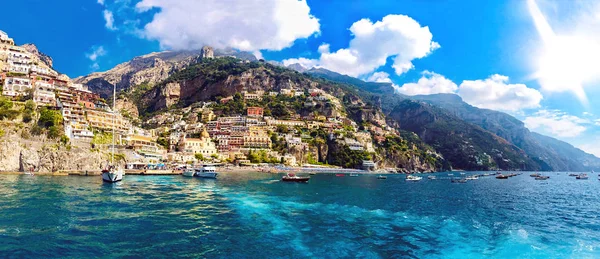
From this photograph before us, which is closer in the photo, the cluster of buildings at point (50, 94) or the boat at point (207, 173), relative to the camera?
the boat at point (207, 173)

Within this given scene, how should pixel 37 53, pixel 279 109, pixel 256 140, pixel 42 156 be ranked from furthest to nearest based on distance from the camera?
pixel 37 53
pixel 279 109
pixel 256 140
pixel 42 156

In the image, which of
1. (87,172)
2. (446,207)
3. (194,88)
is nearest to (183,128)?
(194,88)

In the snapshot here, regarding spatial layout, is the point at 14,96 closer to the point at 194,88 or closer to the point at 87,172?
the point at 87,172

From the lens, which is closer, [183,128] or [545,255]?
[545,255]

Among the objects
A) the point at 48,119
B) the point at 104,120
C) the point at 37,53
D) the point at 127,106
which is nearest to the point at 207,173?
the point at 48,119

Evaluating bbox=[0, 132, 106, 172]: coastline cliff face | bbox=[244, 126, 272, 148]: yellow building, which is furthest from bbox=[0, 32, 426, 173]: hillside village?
bbox=[0, 132, 106, 172]: coastline cliff face

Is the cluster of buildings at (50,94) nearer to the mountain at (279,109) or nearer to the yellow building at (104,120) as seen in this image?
the yellow building at (104,120)

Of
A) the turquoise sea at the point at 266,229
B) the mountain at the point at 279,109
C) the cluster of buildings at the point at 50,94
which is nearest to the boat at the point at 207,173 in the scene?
the cluster of buildings at the point at 50,94

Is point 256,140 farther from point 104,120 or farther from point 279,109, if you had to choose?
point 104,120

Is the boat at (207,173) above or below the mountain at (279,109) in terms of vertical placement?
below
